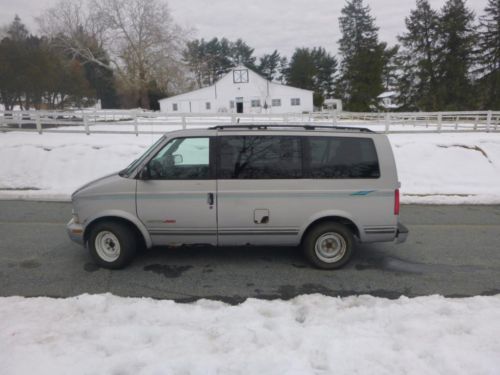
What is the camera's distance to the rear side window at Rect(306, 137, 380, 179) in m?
4.66

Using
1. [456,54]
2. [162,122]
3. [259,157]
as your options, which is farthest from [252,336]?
[456,54]

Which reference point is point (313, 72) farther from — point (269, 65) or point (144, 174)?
point (144, 174)

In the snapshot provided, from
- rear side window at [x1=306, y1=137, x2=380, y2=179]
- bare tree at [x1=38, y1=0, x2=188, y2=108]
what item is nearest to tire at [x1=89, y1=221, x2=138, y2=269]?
rear side window at [x1=306, y1=137, x2=380, y2=179]

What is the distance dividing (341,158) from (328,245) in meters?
1.23

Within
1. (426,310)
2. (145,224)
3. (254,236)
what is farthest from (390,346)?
(145,224)

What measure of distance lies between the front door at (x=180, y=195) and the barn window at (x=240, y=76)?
43.9 meters

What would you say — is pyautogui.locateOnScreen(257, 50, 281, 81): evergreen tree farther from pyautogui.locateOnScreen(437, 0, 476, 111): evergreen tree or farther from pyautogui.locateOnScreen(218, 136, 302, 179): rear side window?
pyautogui.locateOnScreen(218, 136, 302, 179): rear side window

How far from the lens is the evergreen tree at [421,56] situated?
43.8 m

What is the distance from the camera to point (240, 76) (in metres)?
46.4

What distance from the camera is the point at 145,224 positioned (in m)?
4.68

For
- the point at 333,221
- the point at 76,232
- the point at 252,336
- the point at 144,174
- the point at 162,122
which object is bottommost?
the point at 252,336

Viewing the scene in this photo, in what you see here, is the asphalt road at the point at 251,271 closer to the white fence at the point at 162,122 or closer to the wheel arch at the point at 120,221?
the wheel arch at the point at 120,221

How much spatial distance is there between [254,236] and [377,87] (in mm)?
53410

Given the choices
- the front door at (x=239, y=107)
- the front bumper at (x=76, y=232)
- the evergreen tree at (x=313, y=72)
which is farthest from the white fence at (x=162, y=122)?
the evergreen tree at (x=313, y=72)
